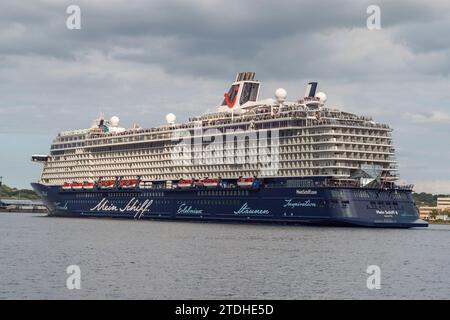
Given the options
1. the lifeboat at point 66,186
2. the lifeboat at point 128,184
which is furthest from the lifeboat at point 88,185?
the lifeboat at point 128,184

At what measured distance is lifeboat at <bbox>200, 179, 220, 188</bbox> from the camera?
109625 mm

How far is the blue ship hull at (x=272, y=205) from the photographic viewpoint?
92.7 metres

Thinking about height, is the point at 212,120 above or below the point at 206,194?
above

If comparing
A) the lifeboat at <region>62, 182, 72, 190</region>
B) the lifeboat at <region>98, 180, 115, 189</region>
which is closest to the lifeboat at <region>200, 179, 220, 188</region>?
the lifeboat at <region>98, 180, 115, 189</region>

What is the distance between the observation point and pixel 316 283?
4772 cm

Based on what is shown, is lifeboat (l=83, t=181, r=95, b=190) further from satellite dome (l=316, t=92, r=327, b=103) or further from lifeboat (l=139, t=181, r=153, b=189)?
satellite dome (l=316, t=92, r=327, b=103)

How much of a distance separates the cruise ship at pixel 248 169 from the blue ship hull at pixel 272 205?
0.41 feet

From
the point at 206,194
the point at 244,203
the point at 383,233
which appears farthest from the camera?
the point at 206,194

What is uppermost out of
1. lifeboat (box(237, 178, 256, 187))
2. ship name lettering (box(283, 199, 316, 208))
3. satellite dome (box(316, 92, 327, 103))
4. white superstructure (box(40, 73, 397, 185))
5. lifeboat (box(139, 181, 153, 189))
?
satellite dome (box(316, 92, 327, 103))

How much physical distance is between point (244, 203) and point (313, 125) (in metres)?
13.2

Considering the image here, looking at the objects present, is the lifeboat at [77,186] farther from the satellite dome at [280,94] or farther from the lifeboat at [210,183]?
the satellite dome at [280,94]

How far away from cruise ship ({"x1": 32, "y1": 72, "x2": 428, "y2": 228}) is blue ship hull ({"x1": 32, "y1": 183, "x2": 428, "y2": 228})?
0.13m
